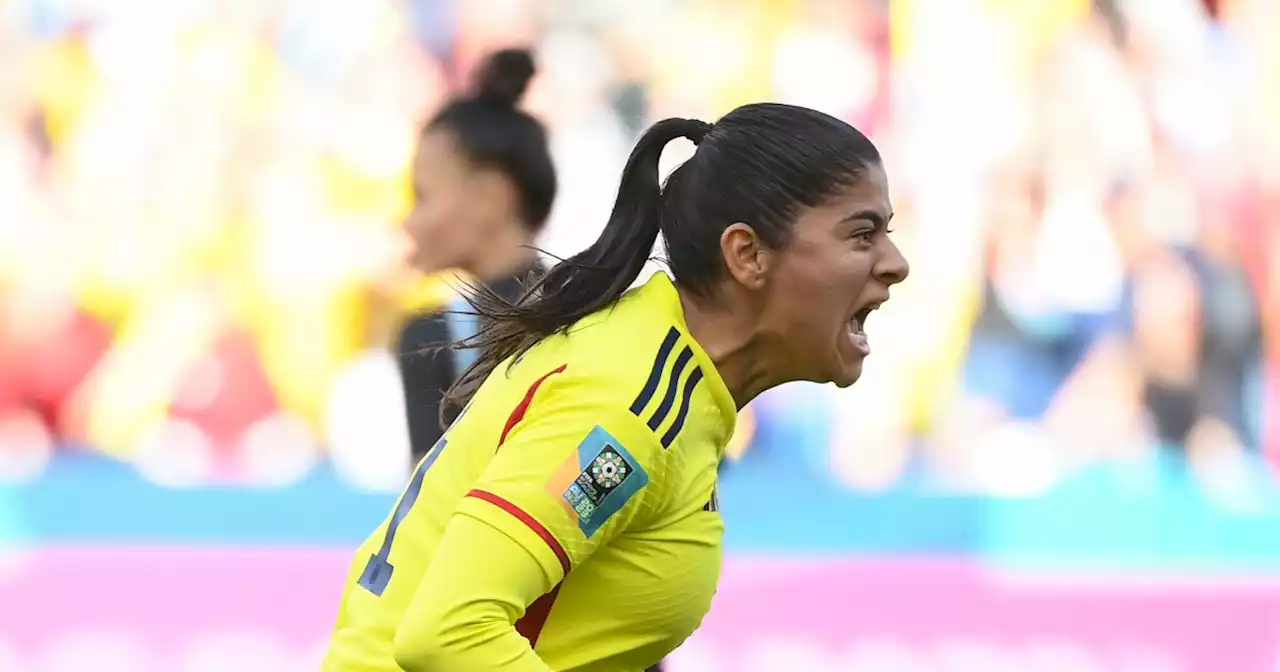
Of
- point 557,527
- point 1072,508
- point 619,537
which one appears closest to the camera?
point 557,527

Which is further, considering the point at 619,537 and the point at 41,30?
A: the point at 41,30

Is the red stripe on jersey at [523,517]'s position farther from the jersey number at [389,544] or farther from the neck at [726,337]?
the neck at [726,337]

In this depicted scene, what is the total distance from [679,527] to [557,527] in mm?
163

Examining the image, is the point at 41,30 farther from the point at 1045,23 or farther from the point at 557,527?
the point at 557,527

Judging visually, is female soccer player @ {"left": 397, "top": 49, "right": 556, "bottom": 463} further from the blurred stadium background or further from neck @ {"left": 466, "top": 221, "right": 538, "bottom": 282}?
the blurred stadium background

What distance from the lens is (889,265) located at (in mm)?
1648

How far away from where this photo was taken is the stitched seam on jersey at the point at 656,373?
1.52 meters

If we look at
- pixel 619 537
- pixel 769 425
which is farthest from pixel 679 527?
pixel 769 425

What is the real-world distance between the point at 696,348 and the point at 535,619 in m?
0.29

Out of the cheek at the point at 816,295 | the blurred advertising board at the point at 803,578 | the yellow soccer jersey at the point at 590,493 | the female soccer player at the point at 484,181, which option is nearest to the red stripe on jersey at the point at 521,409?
the yellow soccer jersey at the point at 590,493

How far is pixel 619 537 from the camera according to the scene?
1586 mm

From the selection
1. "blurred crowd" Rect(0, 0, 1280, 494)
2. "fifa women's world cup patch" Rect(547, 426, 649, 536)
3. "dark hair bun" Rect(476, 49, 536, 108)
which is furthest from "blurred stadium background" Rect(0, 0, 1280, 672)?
"fifa women's world cup patch" Rect(547, 426, 649, 536)

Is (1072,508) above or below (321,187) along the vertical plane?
below

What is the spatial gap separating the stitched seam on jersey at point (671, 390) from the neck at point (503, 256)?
3.52 ft
